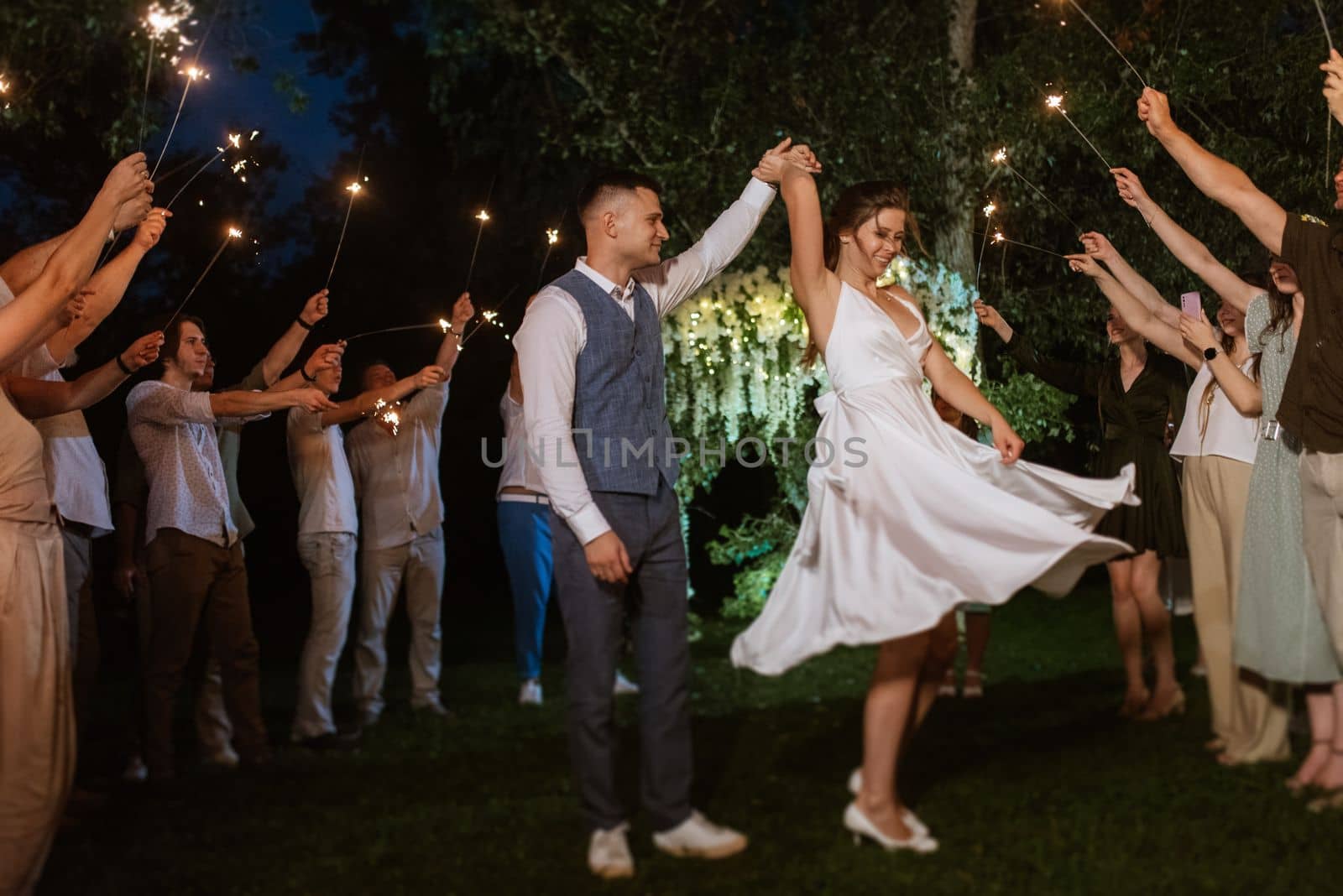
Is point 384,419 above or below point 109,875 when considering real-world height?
above

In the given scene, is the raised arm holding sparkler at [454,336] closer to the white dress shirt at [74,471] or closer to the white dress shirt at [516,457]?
the white dress shirt at [516,457]

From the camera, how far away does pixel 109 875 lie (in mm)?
4520

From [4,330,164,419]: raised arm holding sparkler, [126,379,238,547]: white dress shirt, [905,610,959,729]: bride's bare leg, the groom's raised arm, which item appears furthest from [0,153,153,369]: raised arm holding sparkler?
[905,610,959,729]: bride's bare leg

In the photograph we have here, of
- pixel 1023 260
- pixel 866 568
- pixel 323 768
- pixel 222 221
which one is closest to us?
pixel 866 568

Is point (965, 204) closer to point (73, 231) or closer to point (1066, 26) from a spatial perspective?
point (1066, 26)

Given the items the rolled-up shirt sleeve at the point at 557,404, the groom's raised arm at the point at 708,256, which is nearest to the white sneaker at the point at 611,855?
the rolled-up shirt sleeve at the point at 557,404

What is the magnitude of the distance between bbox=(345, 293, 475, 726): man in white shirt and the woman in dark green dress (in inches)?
131

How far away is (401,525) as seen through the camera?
7445mm

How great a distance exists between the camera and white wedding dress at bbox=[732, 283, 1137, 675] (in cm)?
414

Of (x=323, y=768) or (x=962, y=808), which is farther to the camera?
(x=323, y=768)

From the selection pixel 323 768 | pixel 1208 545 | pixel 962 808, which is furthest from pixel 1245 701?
pixel 323 768

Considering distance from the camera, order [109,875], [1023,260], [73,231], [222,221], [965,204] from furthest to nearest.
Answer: [222,221] < [1023,260] < [965,204] < [109,875] < [73,231]

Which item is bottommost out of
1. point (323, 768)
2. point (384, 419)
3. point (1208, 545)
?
point (323, 768)

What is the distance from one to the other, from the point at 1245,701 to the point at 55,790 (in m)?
4.56
